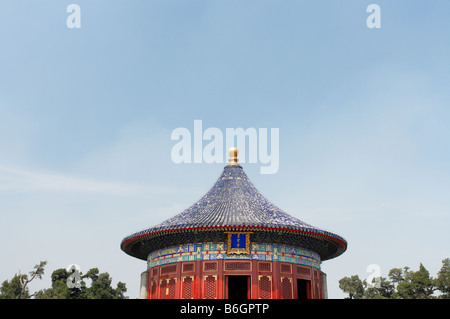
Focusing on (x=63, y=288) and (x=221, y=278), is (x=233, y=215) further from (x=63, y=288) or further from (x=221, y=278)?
(x=63, y=288)

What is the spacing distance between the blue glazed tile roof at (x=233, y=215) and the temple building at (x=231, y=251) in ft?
0.14

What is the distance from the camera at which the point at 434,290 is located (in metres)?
41.2

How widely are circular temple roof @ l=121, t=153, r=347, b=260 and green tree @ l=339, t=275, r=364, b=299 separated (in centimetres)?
3587

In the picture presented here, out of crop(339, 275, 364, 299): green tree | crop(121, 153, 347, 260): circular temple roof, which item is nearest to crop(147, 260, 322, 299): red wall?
crop(121, 153, 347, 260): circular temple roof

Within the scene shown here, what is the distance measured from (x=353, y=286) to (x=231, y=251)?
42159 millimetres

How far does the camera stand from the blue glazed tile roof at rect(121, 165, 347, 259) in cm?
1988

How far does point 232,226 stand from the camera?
1958 centimetres

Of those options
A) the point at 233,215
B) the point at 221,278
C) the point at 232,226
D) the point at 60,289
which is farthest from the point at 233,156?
the point at 60,289

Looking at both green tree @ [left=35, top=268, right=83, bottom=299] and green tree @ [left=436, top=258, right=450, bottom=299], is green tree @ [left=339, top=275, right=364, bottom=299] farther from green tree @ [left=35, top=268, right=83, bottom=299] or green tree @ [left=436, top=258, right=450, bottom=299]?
green tree @ [left=35, top=268, right=83, bottom=299]

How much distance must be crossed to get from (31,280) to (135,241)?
96.9 ft
